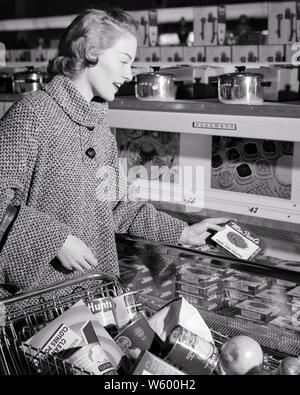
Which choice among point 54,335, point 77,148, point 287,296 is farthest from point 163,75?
point 54,335

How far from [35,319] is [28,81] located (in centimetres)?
236

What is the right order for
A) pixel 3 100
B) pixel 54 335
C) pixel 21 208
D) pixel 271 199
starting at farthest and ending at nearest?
pixel 3 100 < pixel 271 199 < pixel 21 208 < pixel 54 335

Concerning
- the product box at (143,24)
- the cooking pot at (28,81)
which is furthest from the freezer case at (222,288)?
the product box at (143,24)

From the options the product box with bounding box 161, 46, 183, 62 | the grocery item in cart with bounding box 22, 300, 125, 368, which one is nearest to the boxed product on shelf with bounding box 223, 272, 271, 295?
the grocery item in cart with bounding box 22, 300, 125, 368

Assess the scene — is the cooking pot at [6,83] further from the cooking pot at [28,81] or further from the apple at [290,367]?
the apple at [290,367]

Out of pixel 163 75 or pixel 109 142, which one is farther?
pixel 163 75

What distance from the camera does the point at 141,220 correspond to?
2.31 meters

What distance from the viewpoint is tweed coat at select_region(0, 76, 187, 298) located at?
6.05 feet

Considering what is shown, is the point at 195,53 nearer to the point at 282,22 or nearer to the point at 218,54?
the point at 218,54

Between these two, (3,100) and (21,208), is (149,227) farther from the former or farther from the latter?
(3,100)

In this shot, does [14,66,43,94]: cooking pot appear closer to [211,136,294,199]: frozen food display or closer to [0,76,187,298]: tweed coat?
[211,136,294,199]: frozen food display

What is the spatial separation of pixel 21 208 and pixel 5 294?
0.34m

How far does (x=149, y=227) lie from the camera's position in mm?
2299

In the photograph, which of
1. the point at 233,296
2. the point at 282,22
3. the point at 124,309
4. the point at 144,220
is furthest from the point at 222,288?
the point at 282,22
